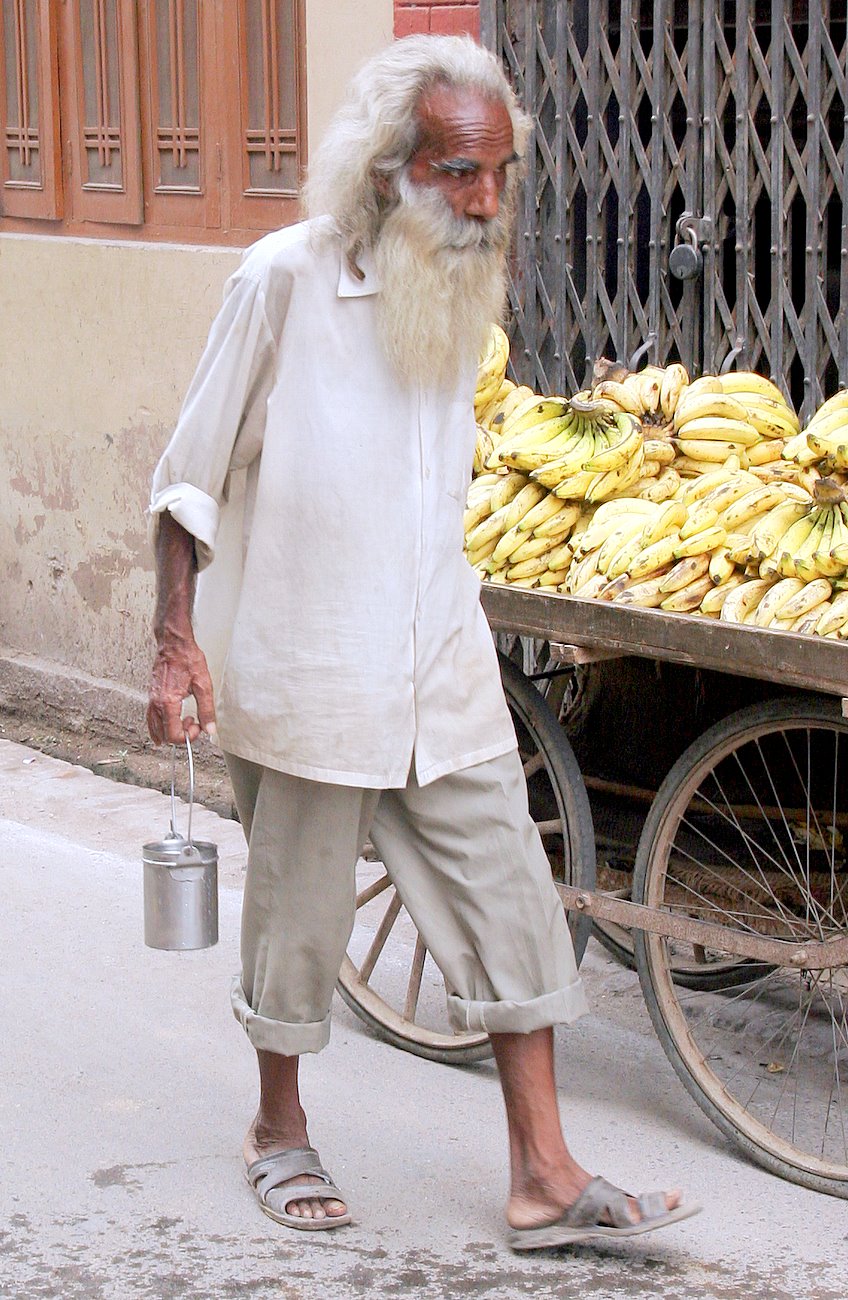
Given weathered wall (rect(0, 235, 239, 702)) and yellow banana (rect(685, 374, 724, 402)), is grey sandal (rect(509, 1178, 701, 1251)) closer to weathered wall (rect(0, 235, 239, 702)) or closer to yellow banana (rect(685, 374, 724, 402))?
yellow banana (rect(685, 374, 724, 402))

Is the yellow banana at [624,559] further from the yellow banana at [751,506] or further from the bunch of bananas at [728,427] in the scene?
the bunch of bananas at [728,427]

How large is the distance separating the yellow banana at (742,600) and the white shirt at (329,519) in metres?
0.50

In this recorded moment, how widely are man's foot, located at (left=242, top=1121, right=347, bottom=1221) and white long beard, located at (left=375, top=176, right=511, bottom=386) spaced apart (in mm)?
1376

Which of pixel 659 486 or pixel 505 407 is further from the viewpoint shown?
pixel 505 407

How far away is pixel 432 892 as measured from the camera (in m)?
3.10

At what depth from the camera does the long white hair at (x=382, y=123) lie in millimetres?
2818

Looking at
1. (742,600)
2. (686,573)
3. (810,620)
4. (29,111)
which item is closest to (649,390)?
(686,573)

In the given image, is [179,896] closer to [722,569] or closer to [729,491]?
[722,569]

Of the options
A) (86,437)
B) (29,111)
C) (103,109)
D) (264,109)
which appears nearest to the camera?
(264,109)

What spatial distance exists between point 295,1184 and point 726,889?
3.50ft

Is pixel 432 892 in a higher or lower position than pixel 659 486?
lower

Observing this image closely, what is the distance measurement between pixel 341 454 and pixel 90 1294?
55.7 inches

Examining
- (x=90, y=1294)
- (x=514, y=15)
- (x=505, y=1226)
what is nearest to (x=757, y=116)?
(x=514, y=15)

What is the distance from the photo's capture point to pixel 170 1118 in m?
3.57
